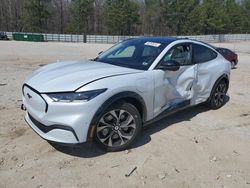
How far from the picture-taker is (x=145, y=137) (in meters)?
4.39

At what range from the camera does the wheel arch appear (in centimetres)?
343

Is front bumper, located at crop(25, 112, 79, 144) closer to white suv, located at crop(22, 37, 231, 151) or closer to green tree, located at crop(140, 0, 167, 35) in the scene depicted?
white suv, located at crop(22, 37, 231, 151)

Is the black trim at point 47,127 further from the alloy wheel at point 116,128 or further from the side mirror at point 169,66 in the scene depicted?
the side mirror at point 169,66

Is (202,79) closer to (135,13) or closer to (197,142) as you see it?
(197,142)

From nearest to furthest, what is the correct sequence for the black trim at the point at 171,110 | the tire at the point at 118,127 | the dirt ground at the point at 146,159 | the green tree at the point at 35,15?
the dirt ground at the point at 146,159
the tire at the point at 118,127
the black trim at the point at 171,110
the green tree at the point at 35,15

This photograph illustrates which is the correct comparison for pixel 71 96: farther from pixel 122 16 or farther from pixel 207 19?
pixel 207 19

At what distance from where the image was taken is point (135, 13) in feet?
216

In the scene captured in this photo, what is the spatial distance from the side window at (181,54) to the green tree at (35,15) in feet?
215

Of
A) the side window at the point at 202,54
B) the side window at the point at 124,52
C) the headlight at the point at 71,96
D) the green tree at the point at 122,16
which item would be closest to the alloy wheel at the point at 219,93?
the side window at the point at 202,54

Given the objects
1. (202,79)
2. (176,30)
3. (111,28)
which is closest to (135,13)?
(111,28)

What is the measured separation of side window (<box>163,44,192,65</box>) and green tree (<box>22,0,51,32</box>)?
65545 millimetres

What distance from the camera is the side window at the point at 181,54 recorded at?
4.49 m

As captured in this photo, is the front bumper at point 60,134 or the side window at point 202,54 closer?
the front bumper at point 60,134

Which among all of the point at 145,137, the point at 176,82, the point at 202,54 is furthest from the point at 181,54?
the point at 145,137
